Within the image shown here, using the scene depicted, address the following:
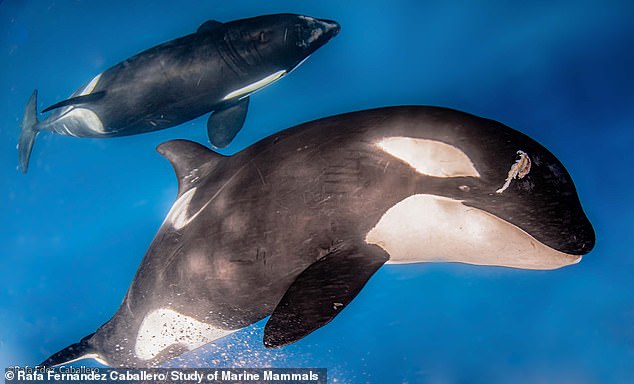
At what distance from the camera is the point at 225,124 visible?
545 cm

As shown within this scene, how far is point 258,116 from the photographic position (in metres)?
5.82

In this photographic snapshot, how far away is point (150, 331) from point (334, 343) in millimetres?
Result: 2364

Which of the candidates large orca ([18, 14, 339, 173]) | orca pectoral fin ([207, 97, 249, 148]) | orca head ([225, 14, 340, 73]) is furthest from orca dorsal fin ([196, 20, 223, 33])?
orca pectoral fin ([207, 97, 249, 148])

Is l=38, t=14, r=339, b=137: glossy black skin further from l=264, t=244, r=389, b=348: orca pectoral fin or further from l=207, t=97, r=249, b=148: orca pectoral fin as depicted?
l=264, t=244, r=389, b=348: orca pectoral fin

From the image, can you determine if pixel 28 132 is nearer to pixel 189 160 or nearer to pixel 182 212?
pixel 189 160

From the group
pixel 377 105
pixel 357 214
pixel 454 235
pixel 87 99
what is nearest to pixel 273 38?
pixel 377 105

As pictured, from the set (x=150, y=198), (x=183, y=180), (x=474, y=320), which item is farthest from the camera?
(x=150, y=198)

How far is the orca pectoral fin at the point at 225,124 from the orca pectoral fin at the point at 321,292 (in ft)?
10.2

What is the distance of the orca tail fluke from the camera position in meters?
5.77

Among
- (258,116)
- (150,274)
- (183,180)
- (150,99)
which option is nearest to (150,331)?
(150,274)

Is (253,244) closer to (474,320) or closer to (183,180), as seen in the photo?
(183,180)

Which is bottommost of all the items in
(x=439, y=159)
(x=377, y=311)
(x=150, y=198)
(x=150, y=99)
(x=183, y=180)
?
(x=377, y=311)

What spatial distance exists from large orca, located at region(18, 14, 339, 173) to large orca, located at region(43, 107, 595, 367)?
176 cm

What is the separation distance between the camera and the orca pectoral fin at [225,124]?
5438 millimetres
